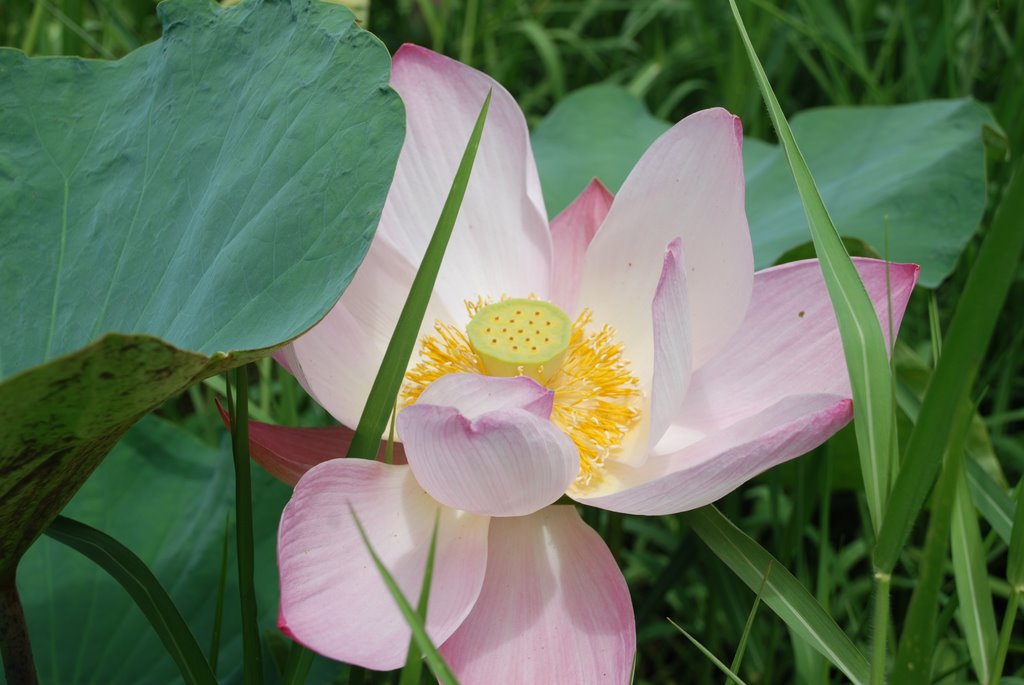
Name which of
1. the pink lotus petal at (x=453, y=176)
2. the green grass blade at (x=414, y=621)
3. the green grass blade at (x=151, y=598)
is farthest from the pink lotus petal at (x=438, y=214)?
the green grass blade at (x=414, y=621)

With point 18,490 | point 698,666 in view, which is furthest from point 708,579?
point 18,490

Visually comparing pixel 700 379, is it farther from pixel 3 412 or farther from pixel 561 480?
pixel 3 412

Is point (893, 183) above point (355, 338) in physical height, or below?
below

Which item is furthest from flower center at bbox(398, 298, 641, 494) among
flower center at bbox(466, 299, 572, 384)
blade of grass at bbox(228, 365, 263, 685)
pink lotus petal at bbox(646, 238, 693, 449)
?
blade of grass at bbox(228, 365, 263, 685)

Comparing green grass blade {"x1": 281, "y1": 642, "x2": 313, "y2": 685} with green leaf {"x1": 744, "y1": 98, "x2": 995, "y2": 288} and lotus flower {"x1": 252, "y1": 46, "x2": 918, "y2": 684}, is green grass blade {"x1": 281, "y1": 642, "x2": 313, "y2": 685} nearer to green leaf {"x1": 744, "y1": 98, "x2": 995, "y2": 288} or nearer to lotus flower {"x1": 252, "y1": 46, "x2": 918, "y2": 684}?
lotus flower {"x1": 252, "y1": 46, "x2": 918, "y2": 684}

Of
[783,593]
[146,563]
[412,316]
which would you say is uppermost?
[412,316]

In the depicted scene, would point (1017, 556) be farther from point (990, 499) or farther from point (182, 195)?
point (182, 195)

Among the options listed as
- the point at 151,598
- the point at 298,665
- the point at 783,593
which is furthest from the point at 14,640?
the point at 783,593
